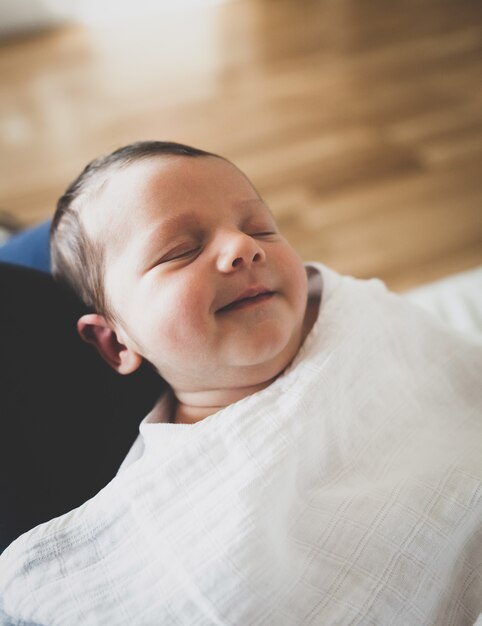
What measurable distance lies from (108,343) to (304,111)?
174 cm

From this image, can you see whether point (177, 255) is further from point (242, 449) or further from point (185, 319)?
point (242, 449)

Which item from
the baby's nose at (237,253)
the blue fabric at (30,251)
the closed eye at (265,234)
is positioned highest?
the baby's nose at (237,253)

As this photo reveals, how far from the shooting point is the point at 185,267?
64 cm

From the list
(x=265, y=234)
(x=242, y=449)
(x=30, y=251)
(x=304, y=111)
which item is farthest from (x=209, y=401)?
(x=304, y=111)

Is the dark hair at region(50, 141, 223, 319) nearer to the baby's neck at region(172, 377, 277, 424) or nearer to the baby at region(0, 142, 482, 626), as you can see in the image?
the baby at region(0, 142, 482, 626)

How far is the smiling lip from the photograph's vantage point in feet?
2.09

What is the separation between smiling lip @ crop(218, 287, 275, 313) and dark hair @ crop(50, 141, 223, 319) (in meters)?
0.17

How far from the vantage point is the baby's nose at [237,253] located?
615mm

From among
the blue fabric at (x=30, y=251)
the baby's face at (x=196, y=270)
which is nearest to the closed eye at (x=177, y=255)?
the baby's face at (x=196, y=270)

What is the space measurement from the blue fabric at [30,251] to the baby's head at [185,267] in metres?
0.18

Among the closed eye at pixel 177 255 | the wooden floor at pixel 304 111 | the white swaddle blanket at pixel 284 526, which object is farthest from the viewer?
the wooden floor at pixel 304 111

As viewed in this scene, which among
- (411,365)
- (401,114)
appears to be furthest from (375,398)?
(401,114)

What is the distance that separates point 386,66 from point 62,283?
214 centimetres

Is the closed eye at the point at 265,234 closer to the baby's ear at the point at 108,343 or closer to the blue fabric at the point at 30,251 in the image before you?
the baby's ear at the point at 108,343
